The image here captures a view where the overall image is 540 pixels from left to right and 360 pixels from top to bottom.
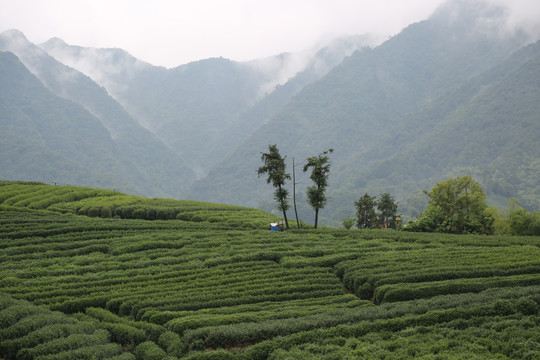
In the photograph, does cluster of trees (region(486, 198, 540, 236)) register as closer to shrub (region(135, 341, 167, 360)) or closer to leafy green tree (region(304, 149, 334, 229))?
leafy green tree (region(304, 149, 334, 229))

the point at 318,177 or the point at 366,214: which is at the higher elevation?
the point at 318,177

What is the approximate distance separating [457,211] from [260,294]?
43.0 m

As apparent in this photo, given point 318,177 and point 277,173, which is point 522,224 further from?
point 277,173

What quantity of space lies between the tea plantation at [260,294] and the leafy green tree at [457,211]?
1293 centimetres

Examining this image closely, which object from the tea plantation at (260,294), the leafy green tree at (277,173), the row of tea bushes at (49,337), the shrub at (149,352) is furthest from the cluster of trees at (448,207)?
the shrub at (149,352)

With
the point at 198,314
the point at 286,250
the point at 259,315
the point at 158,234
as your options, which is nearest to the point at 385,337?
the point at 259,315

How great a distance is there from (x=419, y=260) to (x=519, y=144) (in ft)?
604

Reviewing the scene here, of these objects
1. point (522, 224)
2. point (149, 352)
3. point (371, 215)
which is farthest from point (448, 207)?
point (149, 352)

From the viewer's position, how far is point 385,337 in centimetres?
1773

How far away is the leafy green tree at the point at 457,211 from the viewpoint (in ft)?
177

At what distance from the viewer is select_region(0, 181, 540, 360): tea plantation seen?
17109 millimetres

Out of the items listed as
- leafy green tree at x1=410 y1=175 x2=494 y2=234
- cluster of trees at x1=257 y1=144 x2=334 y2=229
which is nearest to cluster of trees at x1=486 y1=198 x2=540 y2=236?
leafy green tree at x1=410 y1=175 x2=494 y2=234

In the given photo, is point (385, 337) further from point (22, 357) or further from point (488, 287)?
point (22, 357)

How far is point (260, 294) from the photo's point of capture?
24.8 metres
